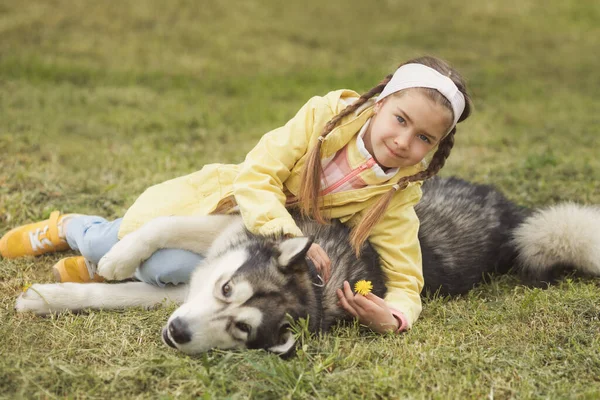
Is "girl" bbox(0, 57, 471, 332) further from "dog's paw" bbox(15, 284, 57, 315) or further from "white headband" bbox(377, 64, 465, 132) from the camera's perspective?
"dog's paw" bbox(15, 284, 57, 315)

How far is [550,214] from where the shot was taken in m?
4.45

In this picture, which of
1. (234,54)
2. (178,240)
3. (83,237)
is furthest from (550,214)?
(234,54)

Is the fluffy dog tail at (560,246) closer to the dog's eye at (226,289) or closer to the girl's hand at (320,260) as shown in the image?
Result: the girl's hand at (320,260)

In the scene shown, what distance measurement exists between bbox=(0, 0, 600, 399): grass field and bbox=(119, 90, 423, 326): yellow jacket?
1.09ft

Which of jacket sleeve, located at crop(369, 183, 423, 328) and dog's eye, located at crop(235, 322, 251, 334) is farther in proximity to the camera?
jacket sleeve, located at crop(369, 183, 423, 328)

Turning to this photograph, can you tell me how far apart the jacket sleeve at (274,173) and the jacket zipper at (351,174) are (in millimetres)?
261

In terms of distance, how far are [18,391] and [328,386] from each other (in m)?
1.31

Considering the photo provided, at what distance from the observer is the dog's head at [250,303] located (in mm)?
2861

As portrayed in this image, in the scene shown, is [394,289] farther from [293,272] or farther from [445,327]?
[293,272]

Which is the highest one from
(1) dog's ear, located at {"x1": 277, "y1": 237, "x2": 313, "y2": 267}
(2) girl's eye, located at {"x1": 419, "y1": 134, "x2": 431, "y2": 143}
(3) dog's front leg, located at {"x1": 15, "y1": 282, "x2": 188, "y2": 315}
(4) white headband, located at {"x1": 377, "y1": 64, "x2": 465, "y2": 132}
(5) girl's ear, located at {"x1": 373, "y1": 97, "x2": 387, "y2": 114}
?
(4) white headband, located at {"x1": 377, "y1": 64, "x2": 465, "y2": 132}

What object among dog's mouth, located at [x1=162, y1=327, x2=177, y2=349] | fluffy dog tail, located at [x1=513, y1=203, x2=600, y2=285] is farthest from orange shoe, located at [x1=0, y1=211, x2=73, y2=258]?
fluffy dog tail, located at [x1=513, y1=203, x2=600, y2=285]

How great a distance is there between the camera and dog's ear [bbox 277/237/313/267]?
2.97 metres

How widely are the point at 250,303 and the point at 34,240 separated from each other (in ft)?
6.88

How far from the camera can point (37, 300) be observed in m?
3.39
